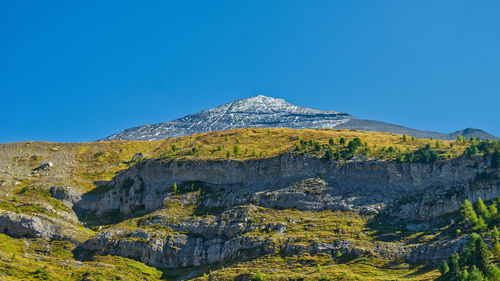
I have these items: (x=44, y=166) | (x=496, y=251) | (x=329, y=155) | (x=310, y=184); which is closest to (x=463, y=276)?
(x=496, y=251)

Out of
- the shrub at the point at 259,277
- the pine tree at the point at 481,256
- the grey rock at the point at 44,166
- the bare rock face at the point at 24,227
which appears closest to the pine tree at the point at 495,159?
the pine tree at the point at 481,256

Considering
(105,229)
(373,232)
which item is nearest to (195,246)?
(105,229)

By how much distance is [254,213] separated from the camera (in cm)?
11438

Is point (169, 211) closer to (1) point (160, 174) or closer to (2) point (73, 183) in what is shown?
(1) point (160, 174)

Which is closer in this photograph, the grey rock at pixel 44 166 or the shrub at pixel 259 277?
the shrub at pixel 259 277

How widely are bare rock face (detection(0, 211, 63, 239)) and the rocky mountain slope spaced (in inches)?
9.8

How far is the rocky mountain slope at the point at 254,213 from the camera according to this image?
314ft

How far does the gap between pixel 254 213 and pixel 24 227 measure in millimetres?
57251

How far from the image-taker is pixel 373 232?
331ft

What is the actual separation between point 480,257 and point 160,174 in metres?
90.0

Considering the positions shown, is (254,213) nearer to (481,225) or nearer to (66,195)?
(481,225)

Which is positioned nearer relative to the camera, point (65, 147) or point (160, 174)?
point (160, 174)

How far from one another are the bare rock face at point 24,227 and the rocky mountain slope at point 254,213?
0.25m

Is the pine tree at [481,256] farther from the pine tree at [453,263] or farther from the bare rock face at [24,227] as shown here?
the bare rock face at [24,227]
